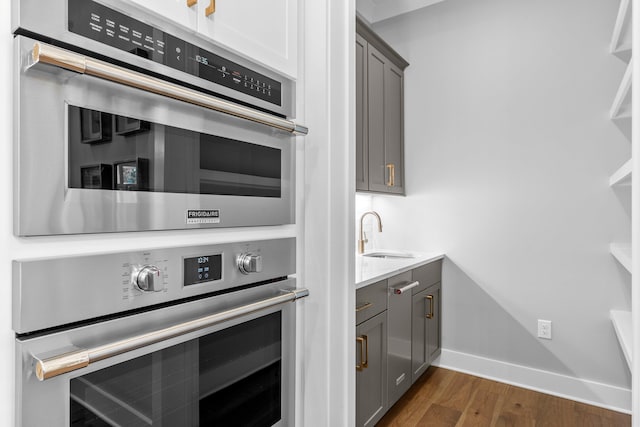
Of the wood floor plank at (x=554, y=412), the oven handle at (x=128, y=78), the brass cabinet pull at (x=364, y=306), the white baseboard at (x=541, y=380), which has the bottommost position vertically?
the wood floor plank at (x=554, y=412)

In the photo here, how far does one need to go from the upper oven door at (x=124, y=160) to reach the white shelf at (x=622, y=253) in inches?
62.7

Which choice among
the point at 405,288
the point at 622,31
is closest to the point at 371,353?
the point at 405,288

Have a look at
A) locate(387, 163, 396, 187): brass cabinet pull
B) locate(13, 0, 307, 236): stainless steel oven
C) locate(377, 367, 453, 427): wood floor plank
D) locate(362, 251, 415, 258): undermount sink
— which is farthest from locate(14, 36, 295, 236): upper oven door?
locate(362, 251, 415, 258): undermount sink

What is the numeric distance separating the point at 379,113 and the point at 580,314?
5.88 feet

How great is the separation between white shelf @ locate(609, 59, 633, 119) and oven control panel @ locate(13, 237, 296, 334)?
5.75 ft

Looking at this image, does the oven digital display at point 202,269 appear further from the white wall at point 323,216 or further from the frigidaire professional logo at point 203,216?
the white wall at point 323,216

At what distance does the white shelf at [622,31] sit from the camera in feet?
5.53

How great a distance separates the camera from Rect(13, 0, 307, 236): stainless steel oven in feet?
1.99

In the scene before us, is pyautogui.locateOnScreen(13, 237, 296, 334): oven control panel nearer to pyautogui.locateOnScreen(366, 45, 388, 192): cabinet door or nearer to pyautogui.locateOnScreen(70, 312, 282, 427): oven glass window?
pyautogui.locateOnScreen(70, 312, 282, 427): oven glass window

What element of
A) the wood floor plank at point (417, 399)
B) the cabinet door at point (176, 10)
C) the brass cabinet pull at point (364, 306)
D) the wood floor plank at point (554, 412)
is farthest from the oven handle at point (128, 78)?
the wood floor plank at point (554, 412)

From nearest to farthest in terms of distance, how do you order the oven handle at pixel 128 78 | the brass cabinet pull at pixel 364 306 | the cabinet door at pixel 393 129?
the oven handle at pixel 128 78 → the brass cabinet pull at pixel 364 306 → the cabinet door at pixel 393 129

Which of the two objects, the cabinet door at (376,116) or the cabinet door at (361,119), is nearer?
the cabinet door at (361,119)

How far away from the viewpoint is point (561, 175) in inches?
94.5

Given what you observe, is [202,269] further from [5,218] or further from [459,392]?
[459,392]
